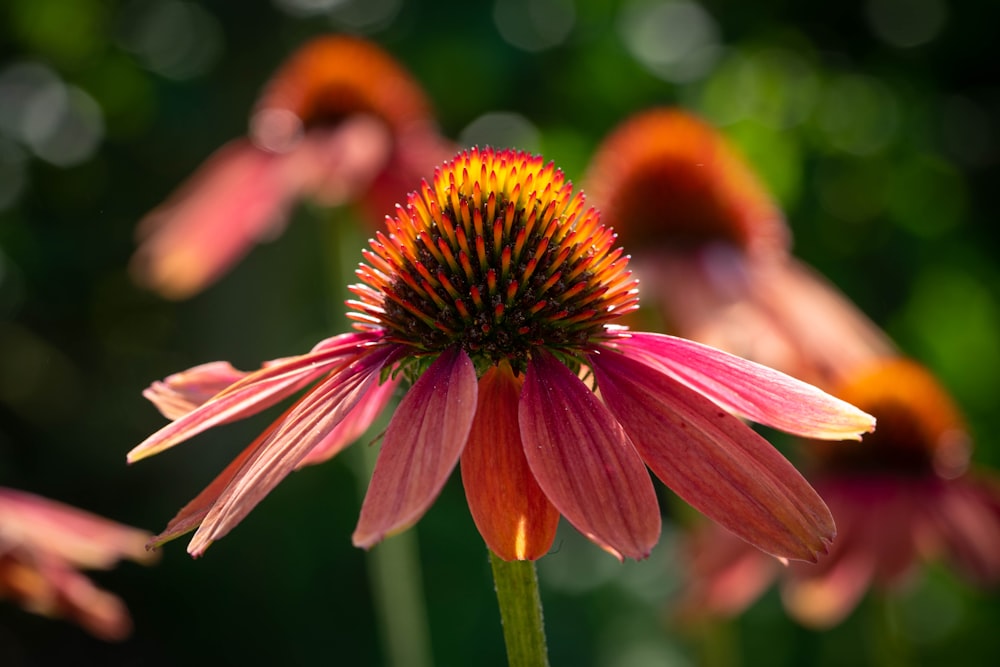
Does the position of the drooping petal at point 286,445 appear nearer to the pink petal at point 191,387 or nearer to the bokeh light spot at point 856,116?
the pink petal at point 191,387

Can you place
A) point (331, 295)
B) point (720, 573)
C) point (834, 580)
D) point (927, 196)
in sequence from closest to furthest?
point (834, 580) → point (720, 573) → point (331, 295) → point (927, 196)

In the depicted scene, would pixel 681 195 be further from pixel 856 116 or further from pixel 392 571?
pixel 856 116

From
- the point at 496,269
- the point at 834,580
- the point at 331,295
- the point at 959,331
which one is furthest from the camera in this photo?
the point at 959,331

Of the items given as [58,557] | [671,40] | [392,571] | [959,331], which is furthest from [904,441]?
[671,40]

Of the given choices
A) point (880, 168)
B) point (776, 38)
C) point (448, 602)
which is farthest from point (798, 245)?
point (448, 602)

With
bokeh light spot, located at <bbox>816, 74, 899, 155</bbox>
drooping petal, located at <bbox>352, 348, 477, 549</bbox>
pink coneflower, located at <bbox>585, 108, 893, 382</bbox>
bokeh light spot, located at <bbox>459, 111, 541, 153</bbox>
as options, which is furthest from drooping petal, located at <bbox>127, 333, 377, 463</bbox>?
bokeh light spot, located at <bbox>816, 74, 899, 155</bbox>
